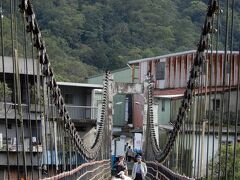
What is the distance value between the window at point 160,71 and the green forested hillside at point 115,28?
16.3 meters

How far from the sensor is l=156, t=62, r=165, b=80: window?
30.4 meters

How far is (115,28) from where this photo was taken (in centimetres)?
5566

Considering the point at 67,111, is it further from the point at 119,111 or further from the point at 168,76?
the point at 119,111

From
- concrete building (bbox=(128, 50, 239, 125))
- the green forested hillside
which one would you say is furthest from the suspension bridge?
the green forested hillside

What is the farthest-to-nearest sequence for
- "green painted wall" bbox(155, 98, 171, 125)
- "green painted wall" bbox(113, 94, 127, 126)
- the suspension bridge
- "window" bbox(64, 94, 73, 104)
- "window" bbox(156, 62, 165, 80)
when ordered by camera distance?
"green painted wall" bbox(113, 94, 127, 126), "window" bbox(156, 62, 165, 80), "window" bbox(64, 94, 73, 104), "green painted wall" bbox(155, 98, 171, 125), the suspension bridge

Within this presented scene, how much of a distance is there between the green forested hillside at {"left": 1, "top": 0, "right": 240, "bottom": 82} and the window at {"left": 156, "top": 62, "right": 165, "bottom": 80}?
53.4 ft

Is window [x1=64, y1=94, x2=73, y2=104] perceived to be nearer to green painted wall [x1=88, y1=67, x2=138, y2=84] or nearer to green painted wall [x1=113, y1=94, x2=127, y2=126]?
green painted wall [x1=113, y1=94, x2=127, y2=126]

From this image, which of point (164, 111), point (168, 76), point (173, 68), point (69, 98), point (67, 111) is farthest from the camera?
point (168, 76)

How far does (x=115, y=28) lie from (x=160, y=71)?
25.4 m

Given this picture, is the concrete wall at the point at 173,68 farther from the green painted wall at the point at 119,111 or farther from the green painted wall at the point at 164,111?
the green painted wall at the point at 164,111

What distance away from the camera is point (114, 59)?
51344 mm

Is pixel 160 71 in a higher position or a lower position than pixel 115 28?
lower

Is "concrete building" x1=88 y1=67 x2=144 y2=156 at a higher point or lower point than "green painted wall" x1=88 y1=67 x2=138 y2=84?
lower

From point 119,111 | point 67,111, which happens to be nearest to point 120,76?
point 119,111
